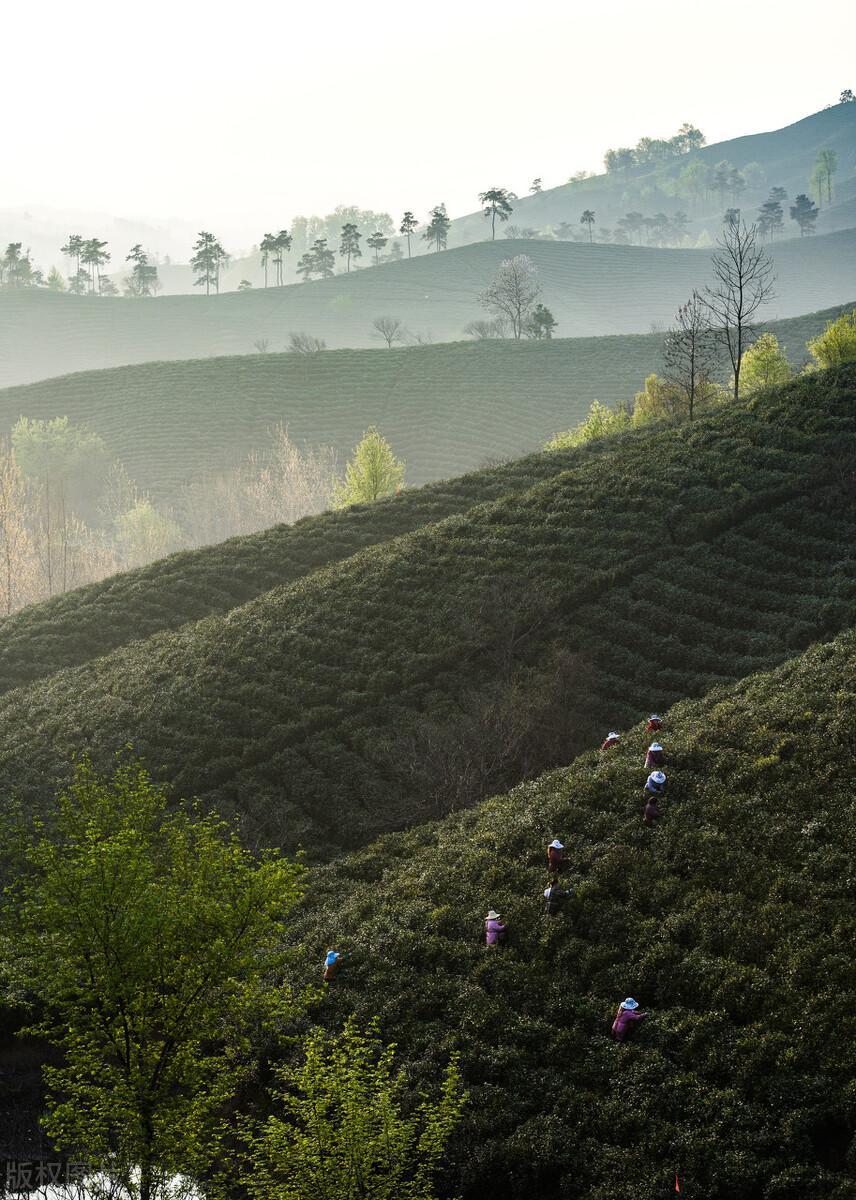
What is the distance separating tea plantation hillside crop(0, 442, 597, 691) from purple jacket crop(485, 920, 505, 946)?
2496cm

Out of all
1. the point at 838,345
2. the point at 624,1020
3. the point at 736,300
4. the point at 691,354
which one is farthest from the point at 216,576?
the point at 736,300

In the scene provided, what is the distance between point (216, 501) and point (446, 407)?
34382 mm

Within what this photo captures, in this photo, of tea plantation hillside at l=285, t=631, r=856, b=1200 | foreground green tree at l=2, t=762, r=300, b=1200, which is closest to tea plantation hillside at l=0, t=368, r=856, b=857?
tea plantation hillside at l=285, t=631, r=856, b=1200

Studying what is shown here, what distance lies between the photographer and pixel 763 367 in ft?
231

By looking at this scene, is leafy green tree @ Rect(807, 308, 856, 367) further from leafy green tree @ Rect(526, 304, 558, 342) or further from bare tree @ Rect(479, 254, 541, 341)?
bare tree @ Rect(479, 254, 541, 341)

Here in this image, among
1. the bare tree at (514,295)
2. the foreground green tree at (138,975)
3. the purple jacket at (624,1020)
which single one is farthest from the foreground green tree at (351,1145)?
the bare tree at (514,295)

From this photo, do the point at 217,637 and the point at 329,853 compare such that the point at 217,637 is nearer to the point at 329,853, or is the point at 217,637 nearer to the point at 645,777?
the point at 329,853

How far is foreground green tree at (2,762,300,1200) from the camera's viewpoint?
47.0 ft

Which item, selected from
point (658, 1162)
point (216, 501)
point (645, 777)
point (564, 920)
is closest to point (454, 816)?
point (645, 777)

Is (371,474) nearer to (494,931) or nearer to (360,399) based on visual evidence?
(494,931)

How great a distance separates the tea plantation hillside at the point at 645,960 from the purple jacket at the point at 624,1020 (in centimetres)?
24

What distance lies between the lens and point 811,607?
3272cm

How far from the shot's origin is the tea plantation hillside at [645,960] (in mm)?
14180

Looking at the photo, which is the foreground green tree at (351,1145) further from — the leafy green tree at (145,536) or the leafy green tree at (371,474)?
the leafy green tree at (145,536)
